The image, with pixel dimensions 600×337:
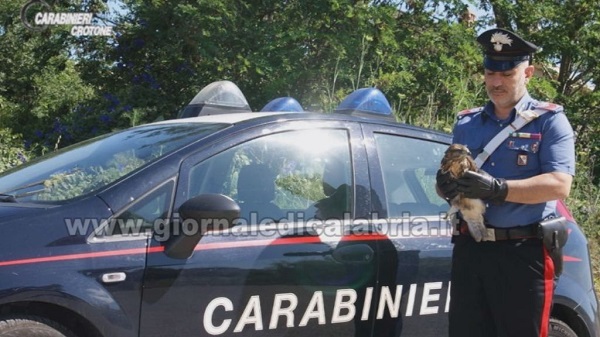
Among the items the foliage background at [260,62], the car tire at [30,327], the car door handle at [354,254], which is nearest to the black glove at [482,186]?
the car door handle at [354,254]

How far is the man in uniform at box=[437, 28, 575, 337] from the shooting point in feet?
9.91

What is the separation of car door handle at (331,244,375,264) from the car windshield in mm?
779

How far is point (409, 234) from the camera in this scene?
365 centimetres

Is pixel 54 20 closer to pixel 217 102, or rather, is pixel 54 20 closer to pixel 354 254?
pixel 217 102

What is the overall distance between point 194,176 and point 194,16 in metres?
6.07

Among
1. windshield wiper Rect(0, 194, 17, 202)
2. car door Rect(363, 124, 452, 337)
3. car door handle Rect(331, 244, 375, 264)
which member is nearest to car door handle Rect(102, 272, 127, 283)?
windshield wiper Rect(0, 194, 17, 202)

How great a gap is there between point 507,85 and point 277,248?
1194 millimetres

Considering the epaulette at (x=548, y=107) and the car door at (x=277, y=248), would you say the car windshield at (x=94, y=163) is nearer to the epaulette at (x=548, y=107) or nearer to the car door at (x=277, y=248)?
the car door at (x=277, y=248)

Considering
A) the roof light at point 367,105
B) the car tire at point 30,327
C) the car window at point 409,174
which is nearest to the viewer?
the car tire at point 30,327

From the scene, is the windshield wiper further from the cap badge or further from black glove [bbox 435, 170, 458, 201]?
the cap badge

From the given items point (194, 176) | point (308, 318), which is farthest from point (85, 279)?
point (308, 318)

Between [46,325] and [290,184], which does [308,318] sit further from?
[46,325]

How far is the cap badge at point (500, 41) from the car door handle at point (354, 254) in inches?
41.4

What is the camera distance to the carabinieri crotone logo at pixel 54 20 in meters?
11.2
